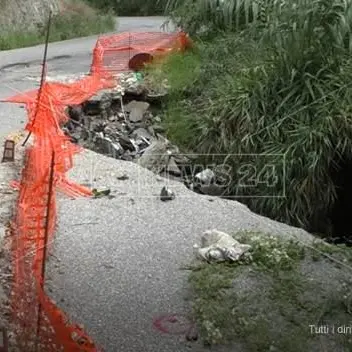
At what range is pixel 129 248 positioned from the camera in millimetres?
5828

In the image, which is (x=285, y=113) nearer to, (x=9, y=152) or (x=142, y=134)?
(x=142, y=134)

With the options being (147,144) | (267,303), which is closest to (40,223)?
(267,303)

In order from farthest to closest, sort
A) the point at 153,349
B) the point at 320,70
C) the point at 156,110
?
the point at 156,110 → the point at 320,70 → the point at 153,349

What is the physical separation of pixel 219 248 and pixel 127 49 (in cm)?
1070

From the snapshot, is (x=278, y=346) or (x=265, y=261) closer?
(x=278, y=346)

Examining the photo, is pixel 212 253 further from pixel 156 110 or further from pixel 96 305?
pixel 156 110

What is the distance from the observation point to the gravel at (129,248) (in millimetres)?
4508

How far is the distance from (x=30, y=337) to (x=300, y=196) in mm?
4637

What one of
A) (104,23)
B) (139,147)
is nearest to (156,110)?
(139,147)

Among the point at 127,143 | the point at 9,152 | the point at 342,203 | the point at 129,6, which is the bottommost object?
the point at 129,6

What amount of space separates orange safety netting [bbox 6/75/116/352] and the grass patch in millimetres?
830

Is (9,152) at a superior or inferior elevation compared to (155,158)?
superior

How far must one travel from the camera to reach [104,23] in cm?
2667

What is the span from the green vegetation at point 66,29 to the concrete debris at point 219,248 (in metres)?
14.6
